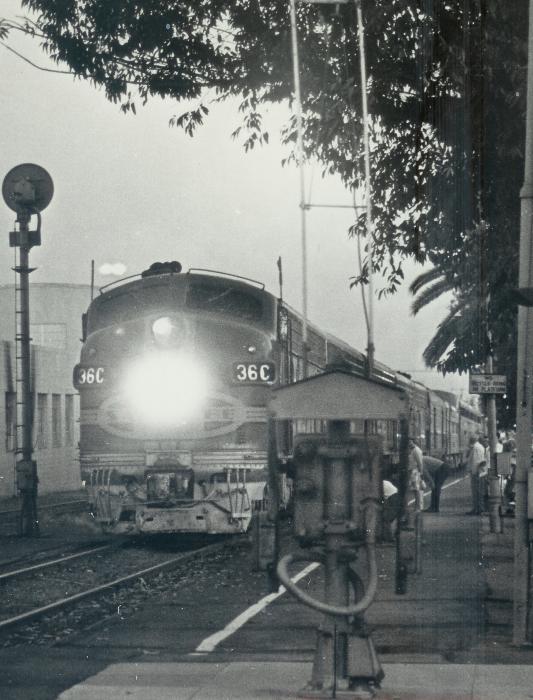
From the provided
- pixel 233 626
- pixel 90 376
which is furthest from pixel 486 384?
pixel 233 626

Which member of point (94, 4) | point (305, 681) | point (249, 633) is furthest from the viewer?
point (94, 4)

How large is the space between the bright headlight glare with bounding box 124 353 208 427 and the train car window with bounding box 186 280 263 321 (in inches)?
35.0

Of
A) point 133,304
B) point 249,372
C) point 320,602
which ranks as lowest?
point 320,602

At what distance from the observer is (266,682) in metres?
8.59

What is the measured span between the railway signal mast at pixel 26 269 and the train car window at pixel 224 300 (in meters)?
4.56

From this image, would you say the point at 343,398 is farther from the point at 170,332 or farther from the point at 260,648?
the point at 170,332

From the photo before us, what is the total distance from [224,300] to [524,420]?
338 inches

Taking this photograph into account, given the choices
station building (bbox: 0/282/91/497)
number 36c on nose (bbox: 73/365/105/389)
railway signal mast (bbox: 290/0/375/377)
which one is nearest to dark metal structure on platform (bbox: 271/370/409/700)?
railway signal mast (bbox: 290/0/375/377)

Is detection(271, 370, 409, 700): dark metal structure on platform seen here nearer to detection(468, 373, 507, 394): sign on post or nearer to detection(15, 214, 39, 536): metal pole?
detection(468, 373, 507, 394): sign on post

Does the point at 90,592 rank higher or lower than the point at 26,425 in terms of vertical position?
lower

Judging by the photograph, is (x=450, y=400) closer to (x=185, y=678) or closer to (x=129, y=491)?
(x=129, y=491)

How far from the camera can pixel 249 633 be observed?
11.1 meters

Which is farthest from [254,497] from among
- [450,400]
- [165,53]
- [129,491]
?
[450,400]

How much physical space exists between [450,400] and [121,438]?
40.6 m
